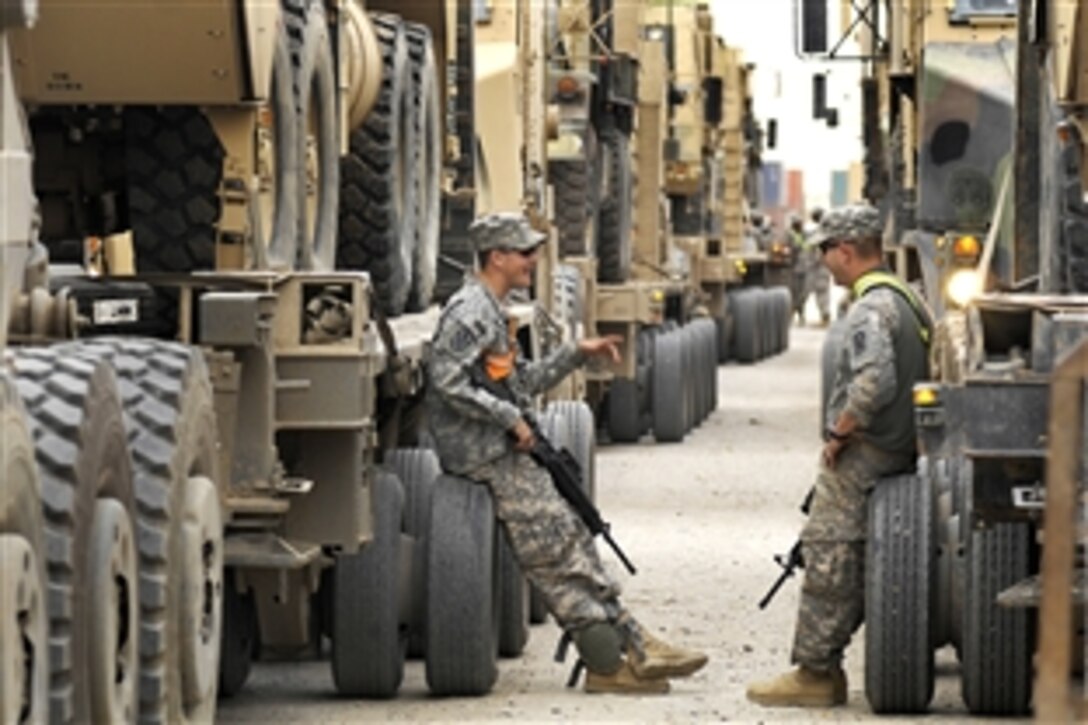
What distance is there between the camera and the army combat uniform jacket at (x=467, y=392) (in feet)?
36.5

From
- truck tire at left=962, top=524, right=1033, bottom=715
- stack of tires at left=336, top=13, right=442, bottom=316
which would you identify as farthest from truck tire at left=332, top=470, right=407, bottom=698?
stack of tires at left=336, top=13, right=442, bottom=316

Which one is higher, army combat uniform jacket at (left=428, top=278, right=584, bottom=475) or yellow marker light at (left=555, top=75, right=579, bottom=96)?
yellow marker light at (left=555, top=75, right=579, bottom=96)

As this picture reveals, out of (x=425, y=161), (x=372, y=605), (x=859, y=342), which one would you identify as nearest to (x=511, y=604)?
(x=372, y=605)

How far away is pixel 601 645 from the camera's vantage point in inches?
441

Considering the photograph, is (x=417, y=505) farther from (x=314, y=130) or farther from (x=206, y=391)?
(x=206, y=391)

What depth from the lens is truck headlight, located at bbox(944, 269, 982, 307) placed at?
15.0m

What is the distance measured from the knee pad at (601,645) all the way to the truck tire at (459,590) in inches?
11.2

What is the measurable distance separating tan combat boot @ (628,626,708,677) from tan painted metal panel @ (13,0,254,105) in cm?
215

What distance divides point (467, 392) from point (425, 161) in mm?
4075

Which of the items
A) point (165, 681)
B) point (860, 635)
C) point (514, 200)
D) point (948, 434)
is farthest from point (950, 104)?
point (165, 681)

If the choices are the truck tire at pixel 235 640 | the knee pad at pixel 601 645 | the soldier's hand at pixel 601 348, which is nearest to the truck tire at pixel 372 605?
the truck tire at pixel 235 640

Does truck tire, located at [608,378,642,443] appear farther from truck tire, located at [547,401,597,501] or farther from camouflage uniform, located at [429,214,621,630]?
camouflage uniform, located at [429,214,621,630]

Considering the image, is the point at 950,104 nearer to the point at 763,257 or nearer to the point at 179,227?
the point at 179,227

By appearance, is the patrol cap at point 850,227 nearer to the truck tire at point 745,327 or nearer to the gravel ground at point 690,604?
the gravel ground at point 690,604
